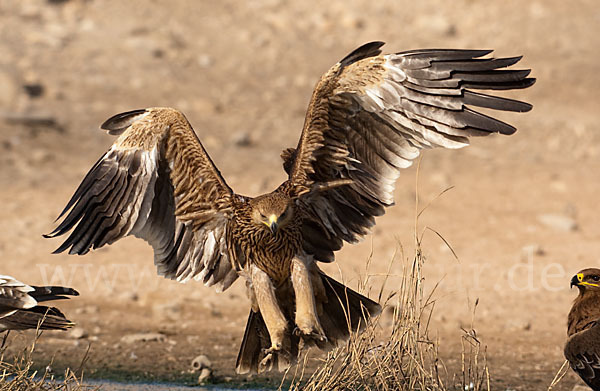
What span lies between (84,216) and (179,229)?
0.56 meters

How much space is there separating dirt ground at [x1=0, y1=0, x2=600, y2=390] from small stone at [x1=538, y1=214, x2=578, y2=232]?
0.08 ft

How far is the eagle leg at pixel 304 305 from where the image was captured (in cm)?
531

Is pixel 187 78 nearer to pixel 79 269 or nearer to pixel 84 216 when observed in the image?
pixel 79 269

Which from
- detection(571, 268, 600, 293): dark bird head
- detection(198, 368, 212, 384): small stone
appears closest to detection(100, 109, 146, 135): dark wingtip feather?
detection(198, 368, 212, 384): small stone

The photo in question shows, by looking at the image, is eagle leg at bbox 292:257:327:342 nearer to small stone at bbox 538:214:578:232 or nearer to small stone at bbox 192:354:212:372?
small stone at bbox 192:354:212:372

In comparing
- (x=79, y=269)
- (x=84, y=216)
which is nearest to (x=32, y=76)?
(x=79, y=269)

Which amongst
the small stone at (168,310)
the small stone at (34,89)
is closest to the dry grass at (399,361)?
the small stone at (168,310)

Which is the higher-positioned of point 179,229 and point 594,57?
point 594,57

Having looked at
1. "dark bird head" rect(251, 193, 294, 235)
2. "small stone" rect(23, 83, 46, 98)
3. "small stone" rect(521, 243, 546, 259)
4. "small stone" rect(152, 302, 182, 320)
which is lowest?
"small stone" rect(152, 302, 182, 320)

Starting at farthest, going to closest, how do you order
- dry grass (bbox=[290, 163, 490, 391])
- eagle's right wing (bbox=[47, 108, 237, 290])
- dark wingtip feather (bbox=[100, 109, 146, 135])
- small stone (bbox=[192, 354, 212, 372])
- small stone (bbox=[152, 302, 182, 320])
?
small stone (bbox=[152, 302, 182, 320]) < small stone (bbox=[192, 354, 212, 372]) < dark wingtip feather (bbox=[100, 109, 146, 135]) < eagle's right wing (bbox=[47, 108, 237, 290]) < dry grass (bbox=[290, 163, 490, 391])

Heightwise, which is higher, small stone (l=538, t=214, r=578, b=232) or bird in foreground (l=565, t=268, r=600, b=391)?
small stone (l=538, t=214, r=578, b=232)

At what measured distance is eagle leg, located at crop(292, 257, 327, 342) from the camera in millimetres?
5309

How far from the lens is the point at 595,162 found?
41.9 feet

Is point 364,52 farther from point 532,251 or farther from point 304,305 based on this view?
point 532,251
